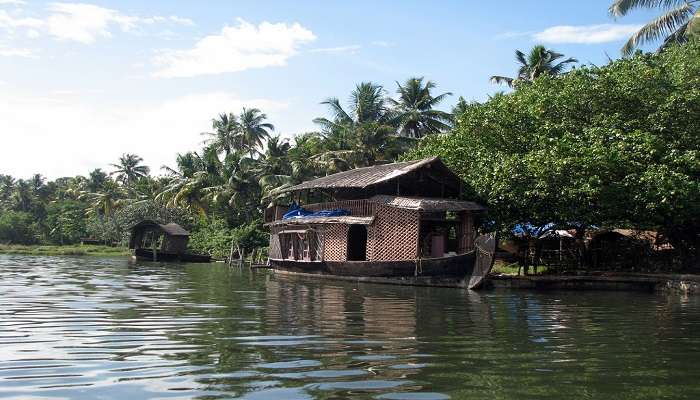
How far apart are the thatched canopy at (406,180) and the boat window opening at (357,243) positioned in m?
1.41

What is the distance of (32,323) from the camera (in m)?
8.13

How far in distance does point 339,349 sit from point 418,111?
29.2 metres

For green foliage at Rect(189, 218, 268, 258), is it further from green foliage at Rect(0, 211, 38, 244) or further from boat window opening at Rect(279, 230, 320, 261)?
green foliage at Rect(0, 211, 38, 244)

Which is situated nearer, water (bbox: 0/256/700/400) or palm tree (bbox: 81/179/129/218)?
water (bbox: 0/256/700/400)

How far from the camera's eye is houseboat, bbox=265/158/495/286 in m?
16.2

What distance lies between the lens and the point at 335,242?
19.6 meters

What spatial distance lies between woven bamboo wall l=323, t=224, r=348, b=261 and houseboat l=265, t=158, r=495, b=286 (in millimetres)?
31

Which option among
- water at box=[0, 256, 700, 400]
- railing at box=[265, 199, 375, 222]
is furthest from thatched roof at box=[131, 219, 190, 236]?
water at box=[0, 256, 700, 400]

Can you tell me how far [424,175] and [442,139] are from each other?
3.11 meters

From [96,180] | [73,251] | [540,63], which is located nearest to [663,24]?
[540,63]

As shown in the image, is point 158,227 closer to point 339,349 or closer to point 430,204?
point 430,204

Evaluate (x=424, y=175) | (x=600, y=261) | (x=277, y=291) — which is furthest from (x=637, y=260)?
(x=277, y=291)

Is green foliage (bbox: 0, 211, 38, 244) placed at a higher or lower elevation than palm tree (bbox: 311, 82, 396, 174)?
lower

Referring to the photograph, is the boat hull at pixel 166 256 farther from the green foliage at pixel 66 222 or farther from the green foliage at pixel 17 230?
the green foliage at pixel 17 230
